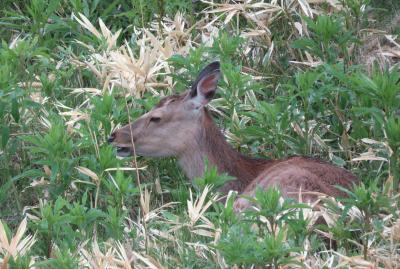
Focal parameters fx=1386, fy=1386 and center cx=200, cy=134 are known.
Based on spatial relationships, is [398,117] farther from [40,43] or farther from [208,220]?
[40,43]

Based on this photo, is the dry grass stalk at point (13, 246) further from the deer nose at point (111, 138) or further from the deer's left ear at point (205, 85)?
the deer's left ear at point (205, 85)

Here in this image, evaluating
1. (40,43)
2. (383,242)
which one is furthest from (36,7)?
(383,242)

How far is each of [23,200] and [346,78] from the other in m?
2.57

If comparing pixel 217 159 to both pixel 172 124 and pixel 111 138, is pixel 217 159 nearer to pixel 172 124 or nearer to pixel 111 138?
pixel 172 124

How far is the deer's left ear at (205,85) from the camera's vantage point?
1041 cm

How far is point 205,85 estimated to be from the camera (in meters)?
10.5

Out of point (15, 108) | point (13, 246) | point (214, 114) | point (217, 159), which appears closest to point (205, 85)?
point (217, 159)

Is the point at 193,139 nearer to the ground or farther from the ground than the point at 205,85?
nearer to the ground

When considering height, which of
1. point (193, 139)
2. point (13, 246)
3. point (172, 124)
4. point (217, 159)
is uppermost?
point (13, 246)

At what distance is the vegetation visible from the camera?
821 centimetres

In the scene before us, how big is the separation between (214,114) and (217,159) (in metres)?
0.77

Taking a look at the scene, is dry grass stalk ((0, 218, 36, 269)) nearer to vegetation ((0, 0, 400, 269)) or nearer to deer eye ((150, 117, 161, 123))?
vegetation ((0, 0, 400, 269))

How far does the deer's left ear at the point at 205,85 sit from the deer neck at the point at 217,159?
6.5 inches

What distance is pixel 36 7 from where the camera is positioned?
11.6m
